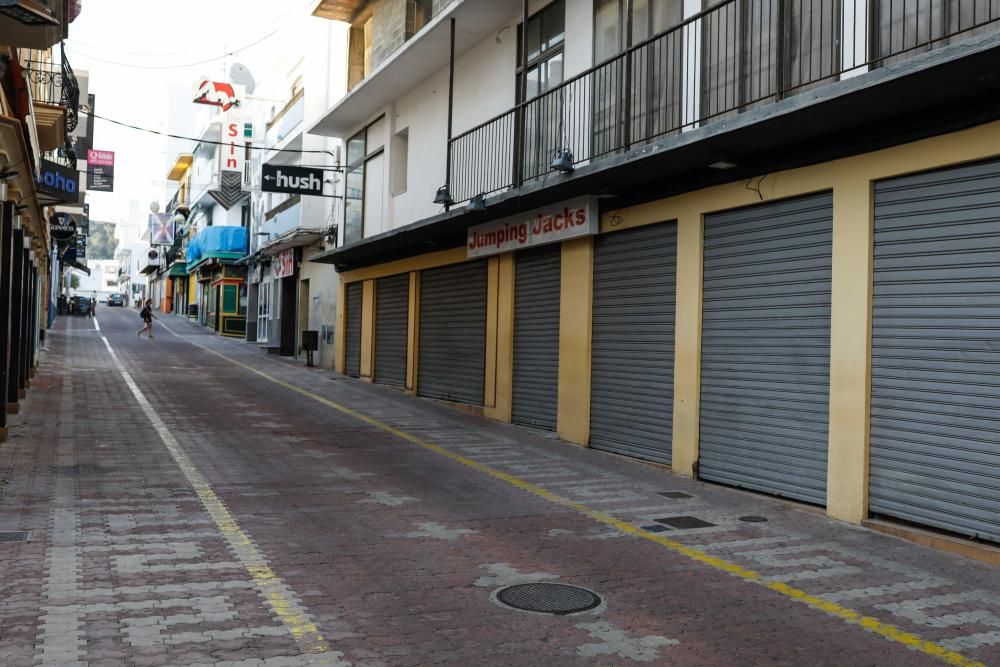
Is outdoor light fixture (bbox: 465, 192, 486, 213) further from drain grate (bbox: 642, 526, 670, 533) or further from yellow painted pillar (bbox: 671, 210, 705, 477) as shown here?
drain grate (bbox: 642, 526, 670, 533)

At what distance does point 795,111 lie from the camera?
300 inches

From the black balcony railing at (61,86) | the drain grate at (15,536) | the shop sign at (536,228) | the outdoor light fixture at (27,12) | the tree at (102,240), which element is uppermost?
the tree at (102,240)

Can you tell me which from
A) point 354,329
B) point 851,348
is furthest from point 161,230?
point 851,348

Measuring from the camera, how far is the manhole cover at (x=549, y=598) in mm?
5168

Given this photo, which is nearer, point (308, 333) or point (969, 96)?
point (969, 96)

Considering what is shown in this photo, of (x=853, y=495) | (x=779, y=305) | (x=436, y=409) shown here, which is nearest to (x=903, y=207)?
(x=779, y=305)

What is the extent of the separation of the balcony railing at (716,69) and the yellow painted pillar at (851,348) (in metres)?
1.32

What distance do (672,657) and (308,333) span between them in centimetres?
2241

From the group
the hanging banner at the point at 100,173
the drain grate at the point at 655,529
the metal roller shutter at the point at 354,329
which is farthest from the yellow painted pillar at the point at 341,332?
the hanging banner at the point at 100,173

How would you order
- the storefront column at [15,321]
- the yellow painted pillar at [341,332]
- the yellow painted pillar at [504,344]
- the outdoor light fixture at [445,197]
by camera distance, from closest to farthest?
the storefront column at [15,321]
the yellow painted pillar at [504,344]
the outdoor light fixture at [445,197]
the yellow painted pillar at [341,332]

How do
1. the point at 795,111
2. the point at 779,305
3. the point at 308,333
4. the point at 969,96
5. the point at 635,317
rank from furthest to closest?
the point at 308,333 → the point at 635,317 → the point at 779,305 → the point at 795,111 → the point at 969,96

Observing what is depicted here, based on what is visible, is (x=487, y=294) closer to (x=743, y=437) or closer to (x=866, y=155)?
(x=743, y=437)

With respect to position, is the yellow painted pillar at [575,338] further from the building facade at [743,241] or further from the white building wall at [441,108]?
the white building wall at [441,108]

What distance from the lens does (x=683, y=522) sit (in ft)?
25.6
